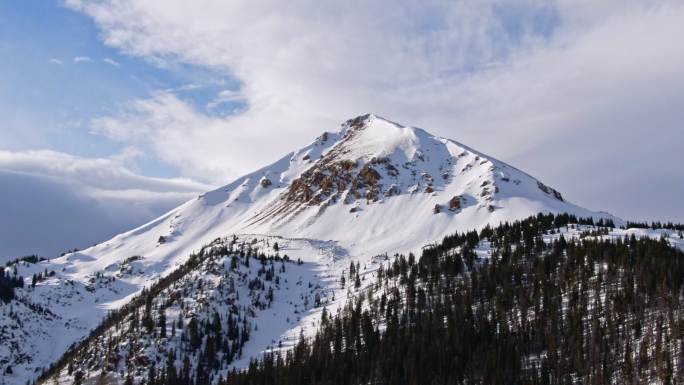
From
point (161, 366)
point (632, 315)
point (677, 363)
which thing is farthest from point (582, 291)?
point (161, 366)

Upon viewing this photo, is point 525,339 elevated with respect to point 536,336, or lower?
lower

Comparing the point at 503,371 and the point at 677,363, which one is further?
the point at 503,371

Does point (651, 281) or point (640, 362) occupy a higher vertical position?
point (651, 281)

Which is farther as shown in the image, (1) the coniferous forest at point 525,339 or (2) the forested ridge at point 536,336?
(1) the coniferous forest at point 525,339

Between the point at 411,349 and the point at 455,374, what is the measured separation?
13.9 metres

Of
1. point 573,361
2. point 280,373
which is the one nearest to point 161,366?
point 280,373

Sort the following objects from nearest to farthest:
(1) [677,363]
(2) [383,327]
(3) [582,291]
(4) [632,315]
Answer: (1) [677,363], (4) [632,315], (3) [582,291], (2) [383,327]

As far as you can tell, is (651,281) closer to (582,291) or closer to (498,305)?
(582,291)

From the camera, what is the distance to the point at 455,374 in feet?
510

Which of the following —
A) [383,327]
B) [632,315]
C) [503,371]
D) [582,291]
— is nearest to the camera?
[503,371]

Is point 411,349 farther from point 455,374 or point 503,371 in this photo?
point 503,371

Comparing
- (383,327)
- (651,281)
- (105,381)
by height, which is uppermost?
(651,281)

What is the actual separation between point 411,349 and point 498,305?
124ft

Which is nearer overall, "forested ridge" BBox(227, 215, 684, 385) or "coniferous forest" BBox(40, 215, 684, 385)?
"forested ridge" BBox(227, 215, 684, 385)
